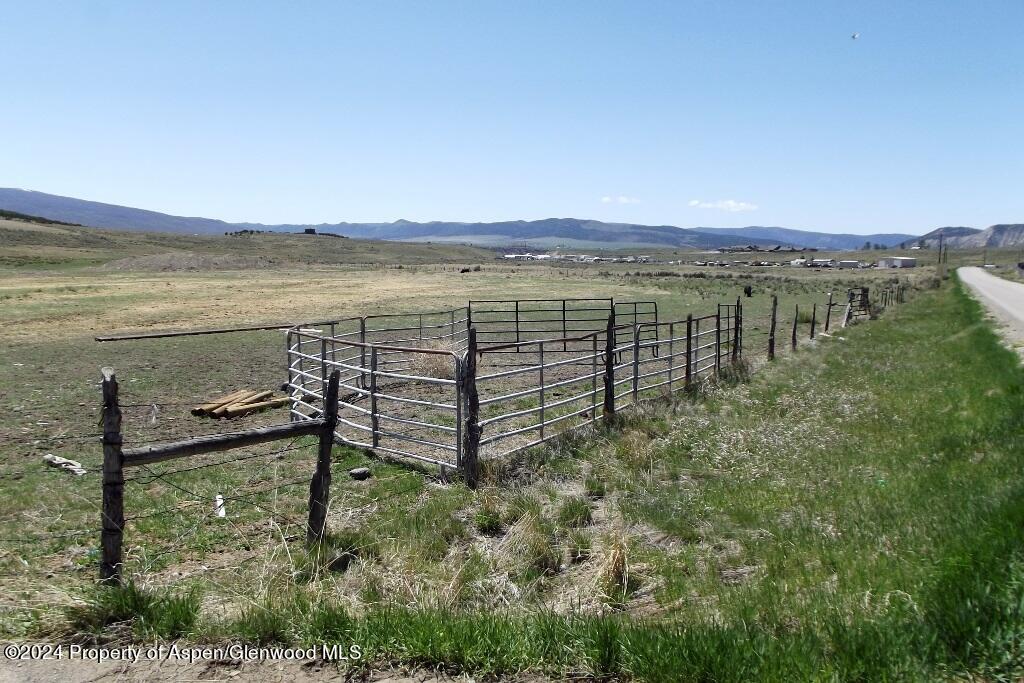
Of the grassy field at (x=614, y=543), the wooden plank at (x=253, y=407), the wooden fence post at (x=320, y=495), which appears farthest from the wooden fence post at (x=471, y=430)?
the wooden plank at (x=253, y=407)

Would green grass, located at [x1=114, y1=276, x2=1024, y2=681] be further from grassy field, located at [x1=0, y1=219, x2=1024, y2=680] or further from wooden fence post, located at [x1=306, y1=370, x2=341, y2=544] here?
wooden fence post, located at [x1=306, y1=370, x2=341, y2=544]

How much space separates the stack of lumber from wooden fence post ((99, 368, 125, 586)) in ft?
23.0

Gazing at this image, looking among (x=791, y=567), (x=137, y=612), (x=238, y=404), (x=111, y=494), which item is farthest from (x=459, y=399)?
(x=238, y=404)

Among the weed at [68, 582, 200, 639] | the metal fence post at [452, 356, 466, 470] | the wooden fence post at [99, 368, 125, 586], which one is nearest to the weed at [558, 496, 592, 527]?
the metal fence post at [452, 356, 466, 470]

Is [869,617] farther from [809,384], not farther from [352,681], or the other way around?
[809,384]

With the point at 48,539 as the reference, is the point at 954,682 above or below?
above

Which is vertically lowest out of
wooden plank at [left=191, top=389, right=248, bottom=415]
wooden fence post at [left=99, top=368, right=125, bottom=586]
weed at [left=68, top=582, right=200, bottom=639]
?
wooden plank at [left=191, top=389, right=248, bottom=415]

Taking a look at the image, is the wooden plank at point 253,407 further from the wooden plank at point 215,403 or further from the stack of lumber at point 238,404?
the wooden plank at point 215,403

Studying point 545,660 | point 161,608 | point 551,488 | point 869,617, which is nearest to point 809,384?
point 551,488

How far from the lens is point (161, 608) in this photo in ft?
14.0

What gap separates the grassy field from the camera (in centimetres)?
→ 369

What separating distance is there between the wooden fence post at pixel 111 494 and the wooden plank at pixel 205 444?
9 centimetres

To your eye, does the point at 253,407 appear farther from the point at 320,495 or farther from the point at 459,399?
the point at 320,495

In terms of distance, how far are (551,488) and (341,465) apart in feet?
9.73
